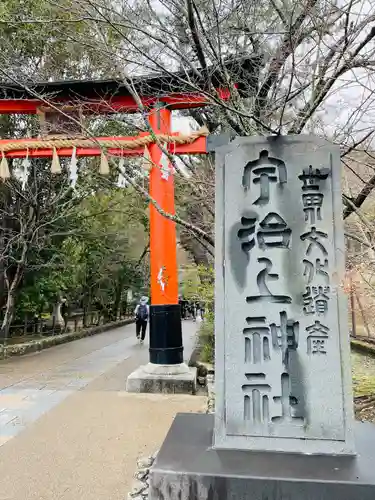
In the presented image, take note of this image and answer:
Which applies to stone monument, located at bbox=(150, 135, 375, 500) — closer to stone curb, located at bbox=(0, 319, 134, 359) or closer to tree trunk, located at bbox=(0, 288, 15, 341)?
stone curb, located at bbox=(0, 319, 134, 359)

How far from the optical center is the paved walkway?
3.40m

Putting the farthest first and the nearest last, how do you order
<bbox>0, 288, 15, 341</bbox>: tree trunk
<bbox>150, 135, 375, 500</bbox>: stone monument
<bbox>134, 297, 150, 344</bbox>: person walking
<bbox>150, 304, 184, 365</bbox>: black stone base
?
1. <bbox>134, 297, 150, 344</bbox>: person walking
2. <bbox>0, 288, 15, 341</bbox>: tree trunk
3. <bbox>150, 304, 184, 365</bbox>: black stone base
4. <bbox>150, 135, 375, 500</bbox>: stone monument

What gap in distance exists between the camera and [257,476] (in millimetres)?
2213

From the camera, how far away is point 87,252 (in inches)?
705

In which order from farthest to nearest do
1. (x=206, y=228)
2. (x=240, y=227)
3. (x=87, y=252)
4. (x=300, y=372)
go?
(x=87, y=252) → (x=206, y=228) → (x=240, y=227) → (x=300, y=372)

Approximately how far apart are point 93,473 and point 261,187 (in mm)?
2915

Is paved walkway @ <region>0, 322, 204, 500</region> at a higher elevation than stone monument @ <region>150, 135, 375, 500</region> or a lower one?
lower

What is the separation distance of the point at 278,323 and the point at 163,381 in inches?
163

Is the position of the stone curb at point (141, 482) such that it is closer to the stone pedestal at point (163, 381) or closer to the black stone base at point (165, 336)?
the stone pedestal at point (163, 381)

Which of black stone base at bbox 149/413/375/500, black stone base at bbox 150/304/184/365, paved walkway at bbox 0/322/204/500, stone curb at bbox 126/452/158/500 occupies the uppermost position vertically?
black stone base at bbox 150/304/184/365

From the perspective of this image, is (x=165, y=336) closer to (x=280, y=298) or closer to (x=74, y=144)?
(x=74, y=144)

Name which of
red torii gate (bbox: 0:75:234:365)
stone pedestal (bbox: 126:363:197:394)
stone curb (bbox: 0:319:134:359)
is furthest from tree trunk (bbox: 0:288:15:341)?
stone pedestal (bbox: 126:363:197:394)

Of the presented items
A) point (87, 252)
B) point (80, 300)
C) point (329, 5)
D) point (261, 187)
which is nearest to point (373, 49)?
point (329, 5)

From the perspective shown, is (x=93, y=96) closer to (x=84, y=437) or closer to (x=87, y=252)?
(x=84, y=437)
